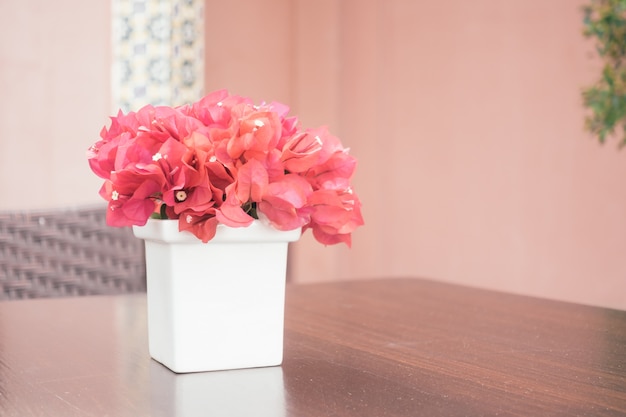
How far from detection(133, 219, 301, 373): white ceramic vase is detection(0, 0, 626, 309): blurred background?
2.86 meters

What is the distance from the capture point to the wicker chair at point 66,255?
1.73 m

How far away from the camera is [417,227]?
4703 millimetres

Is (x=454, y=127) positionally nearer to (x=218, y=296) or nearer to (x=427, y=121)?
(x=427, y=121)

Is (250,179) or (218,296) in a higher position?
(250,179)

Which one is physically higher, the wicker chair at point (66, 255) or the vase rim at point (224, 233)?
the vase rim at point (224, 233)

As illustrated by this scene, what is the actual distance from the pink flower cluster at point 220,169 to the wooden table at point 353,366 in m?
0.16

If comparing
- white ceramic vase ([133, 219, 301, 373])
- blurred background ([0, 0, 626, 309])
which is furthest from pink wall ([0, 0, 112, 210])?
white ceramic vase ([133, 219, 301, 373])

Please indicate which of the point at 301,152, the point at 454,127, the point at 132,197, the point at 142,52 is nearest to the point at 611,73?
the point at 454,127

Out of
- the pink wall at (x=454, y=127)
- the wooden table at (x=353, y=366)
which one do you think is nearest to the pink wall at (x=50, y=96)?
the pink wall at (x=454, y=127)

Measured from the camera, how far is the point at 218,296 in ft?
2.88

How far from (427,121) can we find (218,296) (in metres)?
3.85

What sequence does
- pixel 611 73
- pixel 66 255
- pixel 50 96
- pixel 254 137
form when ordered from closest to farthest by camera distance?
pixel 254 137 → pixel 66 255 → pixel 611 73 → pixel 50 96

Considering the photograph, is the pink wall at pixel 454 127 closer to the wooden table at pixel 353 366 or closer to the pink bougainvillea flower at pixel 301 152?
the wooden table at pixel 353 366

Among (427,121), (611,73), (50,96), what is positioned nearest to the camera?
(611,73)
